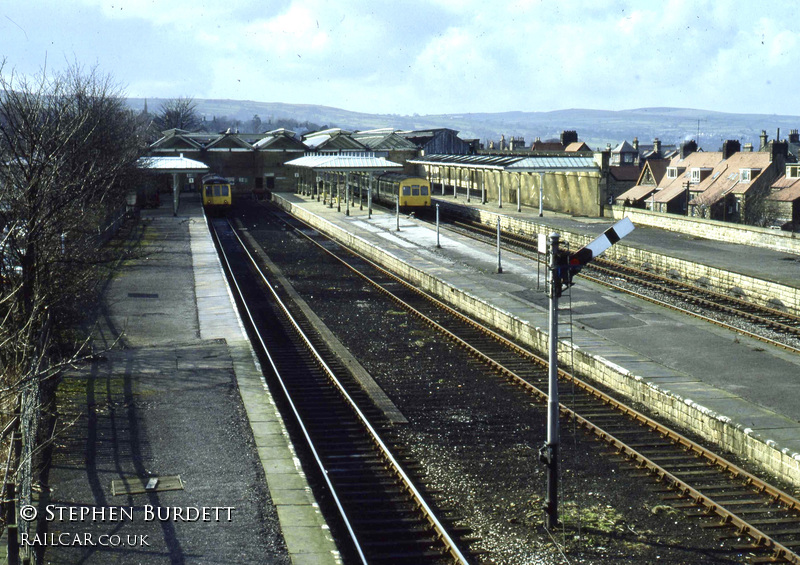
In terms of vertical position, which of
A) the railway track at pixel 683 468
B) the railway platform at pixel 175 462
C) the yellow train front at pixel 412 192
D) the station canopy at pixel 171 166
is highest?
the station canopy at pixel 171 166

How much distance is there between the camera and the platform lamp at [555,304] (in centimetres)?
953

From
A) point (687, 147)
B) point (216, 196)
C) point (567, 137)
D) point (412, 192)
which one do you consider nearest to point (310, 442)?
point (412, 192)

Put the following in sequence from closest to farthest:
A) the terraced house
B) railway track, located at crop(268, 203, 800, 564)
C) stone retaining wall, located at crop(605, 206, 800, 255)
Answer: railway track, located at crop(268, 203, 800, 564)
stone retaining wall, located at crop(605, 206, 800, 255)
the terraced house

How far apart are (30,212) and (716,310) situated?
1635 cm

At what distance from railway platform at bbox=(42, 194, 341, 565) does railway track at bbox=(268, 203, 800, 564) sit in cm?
430

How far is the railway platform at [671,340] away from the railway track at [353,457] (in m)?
3.94

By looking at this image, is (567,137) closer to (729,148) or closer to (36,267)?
(729,148)

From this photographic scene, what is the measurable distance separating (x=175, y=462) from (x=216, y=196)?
46.1 meters

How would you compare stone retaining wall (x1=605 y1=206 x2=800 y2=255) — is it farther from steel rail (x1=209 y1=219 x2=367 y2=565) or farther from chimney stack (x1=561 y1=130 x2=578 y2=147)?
chimney stack (x1=561 y1=130 x2=578 y2=147)

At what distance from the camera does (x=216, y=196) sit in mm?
55656

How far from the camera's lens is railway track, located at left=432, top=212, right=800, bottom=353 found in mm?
19920

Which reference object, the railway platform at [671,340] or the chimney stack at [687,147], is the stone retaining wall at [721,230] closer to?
the railway platform at [671,340]

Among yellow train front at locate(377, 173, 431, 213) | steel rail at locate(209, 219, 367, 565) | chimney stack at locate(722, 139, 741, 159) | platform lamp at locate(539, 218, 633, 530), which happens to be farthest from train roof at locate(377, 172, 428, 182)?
platform lamp at locate(539, 218, 633, 530)

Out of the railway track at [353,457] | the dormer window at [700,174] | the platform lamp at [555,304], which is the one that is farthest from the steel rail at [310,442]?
the dormer window at [700,174]
